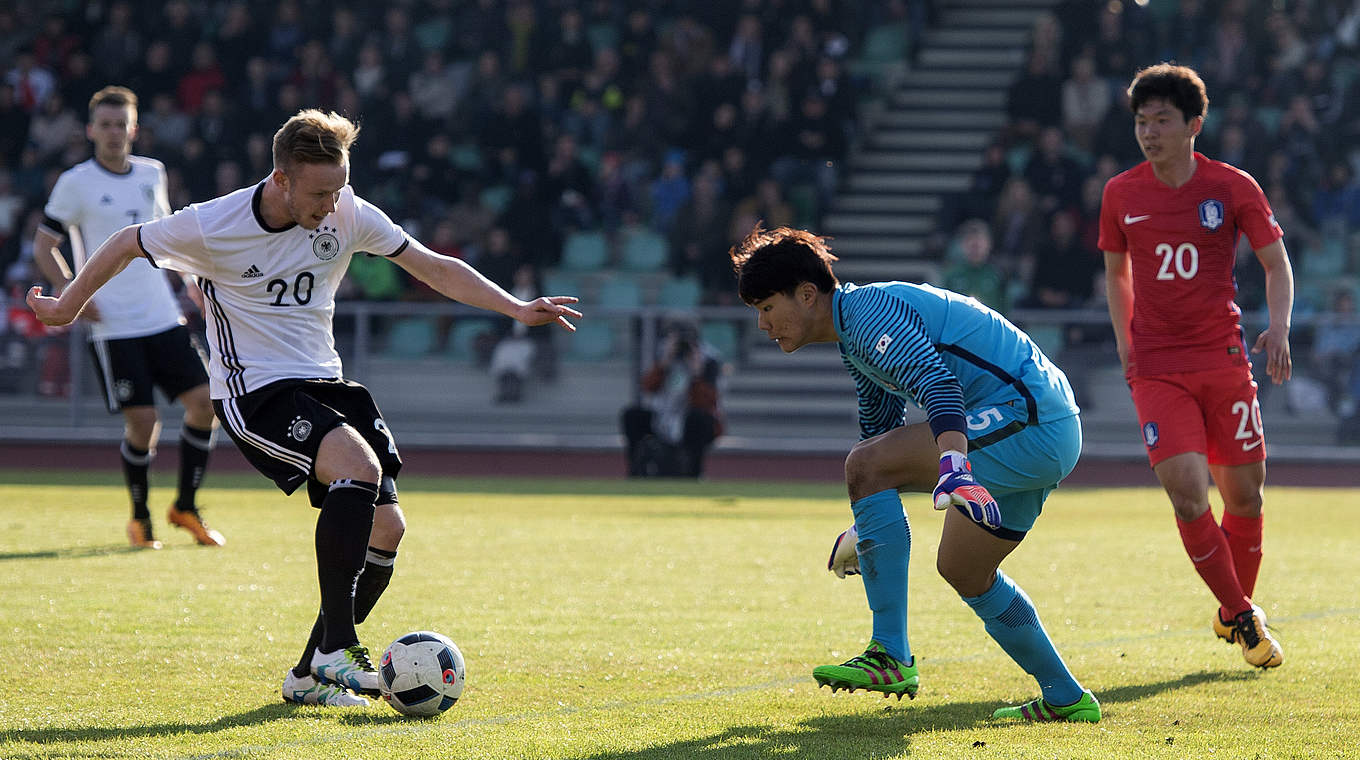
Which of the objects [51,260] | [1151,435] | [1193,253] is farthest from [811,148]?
[1151,435]

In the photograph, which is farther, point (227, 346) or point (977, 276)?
point (977, 276)

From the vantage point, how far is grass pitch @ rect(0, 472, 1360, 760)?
14.8 ft

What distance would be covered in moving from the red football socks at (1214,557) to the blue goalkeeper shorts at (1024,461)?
4.54 feet

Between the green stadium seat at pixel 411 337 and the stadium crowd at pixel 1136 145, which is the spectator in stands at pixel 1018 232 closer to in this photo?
the stadium crowd at pixel 1136 145

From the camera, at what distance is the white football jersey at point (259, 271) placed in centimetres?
516

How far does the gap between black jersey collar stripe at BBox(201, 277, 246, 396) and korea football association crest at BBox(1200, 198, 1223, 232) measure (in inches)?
145

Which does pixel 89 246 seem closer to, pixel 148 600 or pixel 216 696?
→ pixel 148 600

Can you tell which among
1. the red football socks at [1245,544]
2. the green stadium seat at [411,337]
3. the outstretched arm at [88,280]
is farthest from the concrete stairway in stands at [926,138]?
the outstretched arm at [88,280]

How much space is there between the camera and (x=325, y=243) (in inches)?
208

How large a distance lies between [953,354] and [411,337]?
1182 centimetres

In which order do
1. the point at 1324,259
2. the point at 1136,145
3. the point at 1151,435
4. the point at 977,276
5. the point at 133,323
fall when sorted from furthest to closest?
the point at 1136,145 < the point at 1324,259 < the point at 977,276 < the point at 133,323 < the point at 1151,435

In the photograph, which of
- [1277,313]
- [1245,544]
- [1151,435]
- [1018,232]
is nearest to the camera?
[1277,313]

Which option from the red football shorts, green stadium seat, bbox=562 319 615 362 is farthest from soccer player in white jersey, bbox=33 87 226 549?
green stadium seat, bbox=562 319 615 362

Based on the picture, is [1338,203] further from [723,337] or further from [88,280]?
[88,280]
